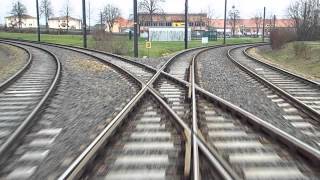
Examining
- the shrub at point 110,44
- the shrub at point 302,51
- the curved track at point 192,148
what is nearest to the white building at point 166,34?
the shrub at point 110,44

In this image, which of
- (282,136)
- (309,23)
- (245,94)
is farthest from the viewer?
(309,23)

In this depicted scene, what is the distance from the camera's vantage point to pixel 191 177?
16.6ft

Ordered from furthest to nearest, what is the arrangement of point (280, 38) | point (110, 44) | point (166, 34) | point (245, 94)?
point (166, 34), point (280, 38), point (110, 44), point (245, 94)

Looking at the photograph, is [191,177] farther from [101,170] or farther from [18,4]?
[18,4]

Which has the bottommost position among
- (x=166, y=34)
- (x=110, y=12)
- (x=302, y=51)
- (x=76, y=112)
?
(x=76, y=112)

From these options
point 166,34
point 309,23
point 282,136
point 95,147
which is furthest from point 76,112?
point 166,34

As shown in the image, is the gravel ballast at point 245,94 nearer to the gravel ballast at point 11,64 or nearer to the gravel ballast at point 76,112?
the gravel ballast at point 76,112

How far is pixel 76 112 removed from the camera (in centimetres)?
1011

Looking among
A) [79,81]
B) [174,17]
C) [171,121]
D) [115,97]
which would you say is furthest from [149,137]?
[174,17]

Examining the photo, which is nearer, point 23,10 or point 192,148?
point 192,148

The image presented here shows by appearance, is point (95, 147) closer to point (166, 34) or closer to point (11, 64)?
point (11, 64)

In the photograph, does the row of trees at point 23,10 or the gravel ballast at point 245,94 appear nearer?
the gravel ballast at point 245,94

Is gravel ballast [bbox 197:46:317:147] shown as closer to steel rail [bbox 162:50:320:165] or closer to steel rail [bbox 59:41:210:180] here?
steel rail [bbox 162:50:320:165]

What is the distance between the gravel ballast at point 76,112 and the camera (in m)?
6.36
